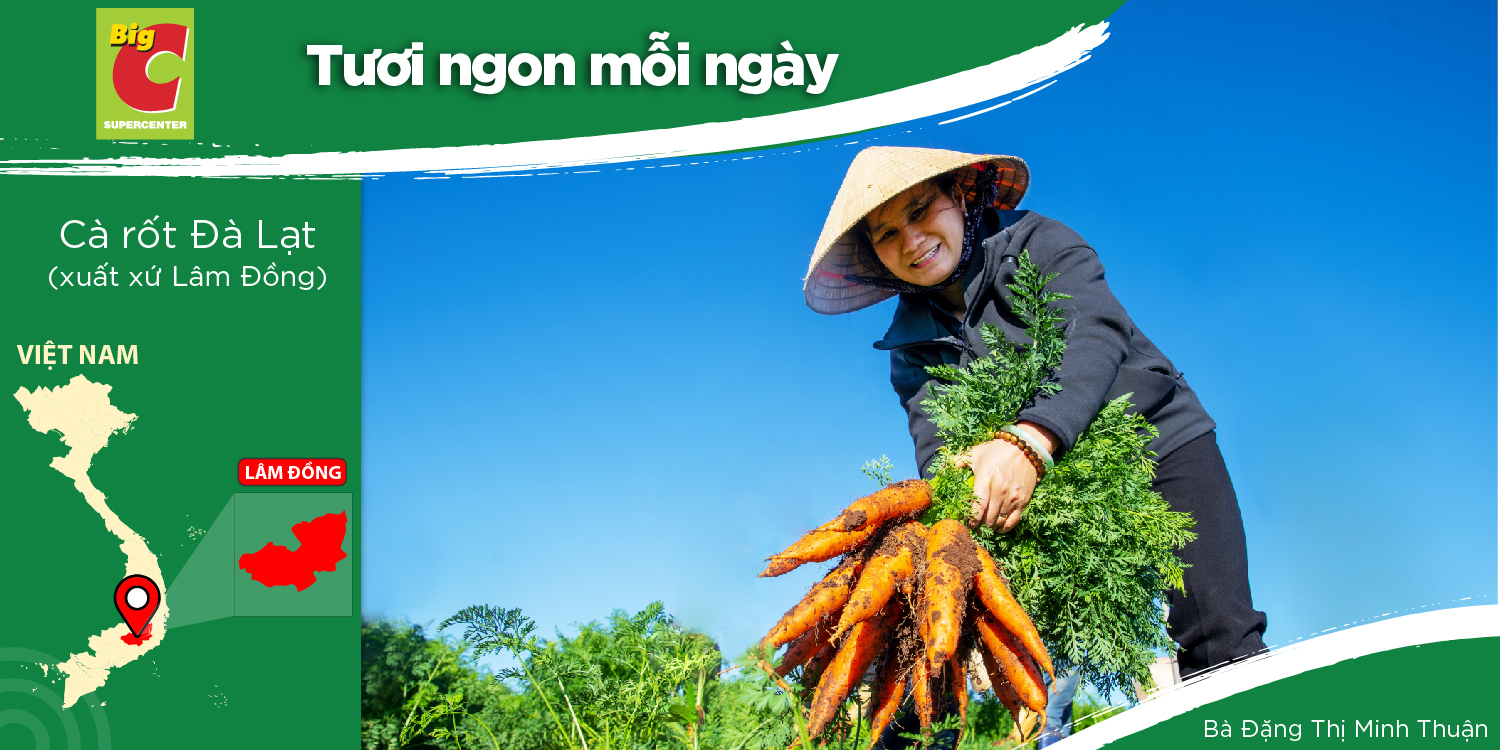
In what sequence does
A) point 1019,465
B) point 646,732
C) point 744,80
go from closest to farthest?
point 1019,465
point 646,732
point 744,80

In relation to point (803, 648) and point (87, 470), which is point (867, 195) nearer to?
point (803, 648)

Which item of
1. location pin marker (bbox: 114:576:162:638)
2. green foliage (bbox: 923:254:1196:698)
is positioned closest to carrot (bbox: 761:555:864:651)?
green foliage (bbox: 923:254:1196:698)

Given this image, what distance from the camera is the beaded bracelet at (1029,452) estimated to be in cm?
218

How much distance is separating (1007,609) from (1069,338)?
74 centimetres

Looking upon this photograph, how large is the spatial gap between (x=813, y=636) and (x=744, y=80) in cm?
193

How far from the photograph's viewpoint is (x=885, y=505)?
2.18 m

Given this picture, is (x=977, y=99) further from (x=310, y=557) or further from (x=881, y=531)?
(x=310, y=557)

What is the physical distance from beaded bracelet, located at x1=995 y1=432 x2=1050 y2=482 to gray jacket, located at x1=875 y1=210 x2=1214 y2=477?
Answer: 0.21 feet

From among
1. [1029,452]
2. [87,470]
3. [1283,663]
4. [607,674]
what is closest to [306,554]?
[87,470]

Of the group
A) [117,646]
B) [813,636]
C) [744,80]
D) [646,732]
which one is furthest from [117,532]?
[744,80]

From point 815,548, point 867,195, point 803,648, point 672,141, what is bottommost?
point 803,648

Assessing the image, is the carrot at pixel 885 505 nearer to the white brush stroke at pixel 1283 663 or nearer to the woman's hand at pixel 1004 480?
the woman's hand at pixel 1004 480

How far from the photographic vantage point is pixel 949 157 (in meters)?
2.76

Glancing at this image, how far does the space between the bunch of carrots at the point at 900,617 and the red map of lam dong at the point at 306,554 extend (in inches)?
60.0
